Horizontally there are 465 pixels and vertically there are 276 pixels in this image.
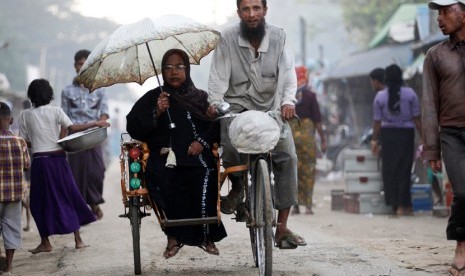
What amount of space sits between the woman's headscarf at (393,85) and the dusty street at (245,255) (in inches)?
79.1

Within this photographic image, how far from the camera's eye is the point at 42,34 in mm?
49844

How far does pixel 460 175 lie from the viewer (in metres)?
5.79

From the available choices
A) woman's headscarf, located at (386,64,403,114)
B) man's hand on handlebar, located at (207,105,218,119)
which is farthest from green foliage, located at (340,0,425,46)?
man's hand on handlebar, located at (207,105,218,119)

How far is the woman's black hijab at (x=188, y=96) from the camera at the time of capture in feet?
20.8

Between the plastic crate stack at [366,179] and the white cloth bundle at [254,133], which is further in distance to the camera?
the plastic crate stack at [366,179]

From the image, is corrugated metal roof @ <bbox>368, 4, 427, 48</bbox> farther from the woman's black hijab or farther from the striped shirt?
the woman's black hijab

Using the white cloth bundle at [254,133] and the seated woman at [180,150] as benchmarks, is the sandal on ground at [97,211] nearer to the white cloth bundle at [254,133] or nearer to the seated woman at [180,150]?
the seated woman at [180,150]

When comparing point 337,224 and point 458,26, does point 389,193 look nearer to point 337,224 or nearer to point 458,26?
point 337,224

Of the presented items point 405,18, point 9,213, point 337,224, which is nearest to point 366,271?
point 9,213

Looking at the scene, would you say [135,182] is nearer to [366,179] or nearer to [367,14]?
[366,179]

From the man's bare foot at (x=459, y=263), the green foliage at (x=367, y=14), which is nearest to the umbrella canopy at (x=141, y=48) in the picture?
the man's bare foot at (x=459, y=263)

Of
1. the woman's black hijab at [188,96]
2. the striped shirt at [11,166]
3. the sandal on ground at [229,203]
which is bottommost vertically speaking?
the sandal on ground at [229,203]

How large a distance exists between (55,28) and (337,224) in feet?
140

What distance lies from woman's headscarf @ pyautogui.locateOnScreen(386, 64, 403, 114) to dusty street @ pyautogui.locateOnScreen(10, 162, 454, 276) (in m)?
2.01
